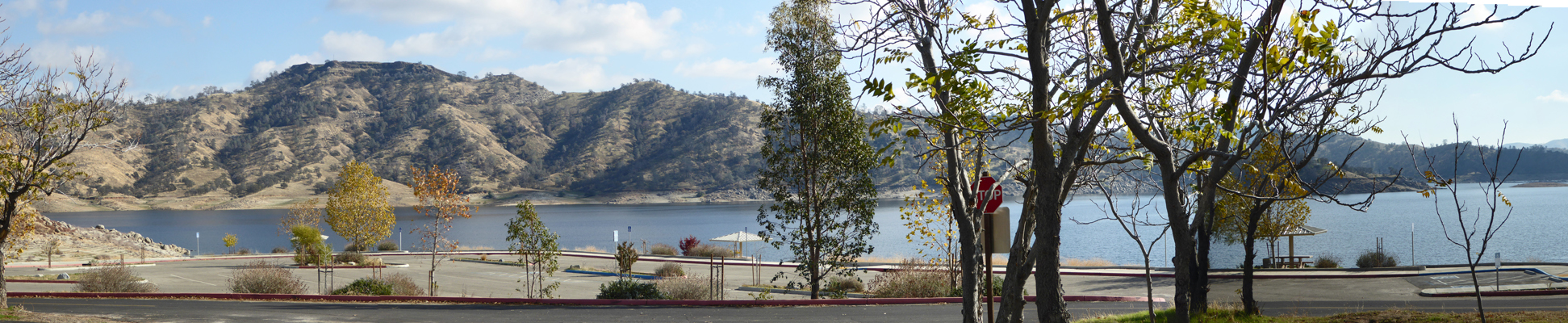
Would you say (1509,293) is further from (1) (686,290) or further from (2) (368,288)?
(2) (368,288)

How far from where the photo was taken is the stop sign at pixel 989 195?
7387 millimetres

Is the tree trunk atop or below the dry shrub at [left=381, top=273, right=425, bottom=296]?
atop

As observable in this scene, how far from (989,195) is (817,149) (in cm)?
876

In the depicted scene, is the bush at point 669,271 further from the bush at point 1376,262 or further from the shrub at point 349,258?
the bush at point 1376,262

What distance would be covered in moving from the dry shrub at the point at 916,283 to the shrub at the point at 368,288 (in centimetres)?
1100

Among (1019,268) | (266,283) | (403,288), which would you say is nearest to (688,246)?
(403,288)

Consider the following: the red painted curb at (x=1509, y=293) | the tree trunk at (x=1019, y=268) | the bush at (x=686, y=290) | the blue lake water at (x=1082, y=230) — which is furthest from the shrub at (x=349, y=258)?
the red painted curb at (x=1509, y=293)

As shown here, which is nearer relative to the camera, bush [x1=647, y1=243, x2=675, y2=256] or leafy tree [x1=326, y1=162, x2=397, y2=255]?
leafy tree [x1=326, y1=162, x2=397, y2=255]

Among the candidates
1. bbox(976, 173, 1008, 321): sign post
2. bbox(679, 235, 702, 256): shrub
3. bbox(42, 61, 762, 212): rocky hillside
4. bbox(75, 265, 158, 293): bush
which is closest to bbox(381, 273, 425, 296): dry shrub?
bbox(75, 265, 158, 293): bush

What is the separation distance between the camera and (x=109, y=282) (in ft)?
63.9

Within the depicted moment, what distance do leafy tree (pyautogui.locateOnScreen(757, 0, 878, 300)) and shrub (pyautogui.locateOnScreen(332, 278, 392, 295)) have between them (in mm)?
9088

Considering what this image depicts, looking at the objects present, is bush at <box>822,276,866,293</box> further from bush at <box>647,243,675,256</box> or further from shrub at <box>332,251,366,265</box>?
shrub at <box>332,251,366,265</box>

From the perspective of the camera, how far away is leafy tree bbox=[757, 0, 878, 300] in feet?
52.7

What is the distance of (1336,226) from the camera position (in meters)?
44.8
